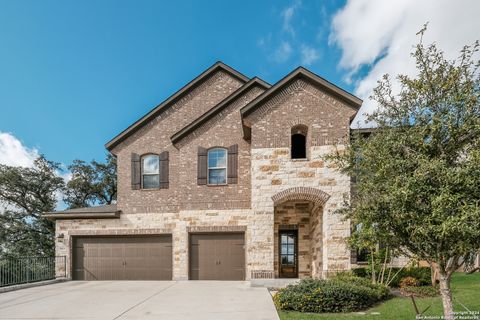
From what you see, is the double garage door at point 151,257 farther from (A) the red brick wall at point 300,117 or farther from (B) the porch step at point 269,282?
(A) the red brick wall at point 300,117

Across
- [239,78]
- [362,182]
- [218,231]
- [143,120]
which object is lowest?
[218,231]

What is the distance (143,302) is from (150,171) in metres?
7.13

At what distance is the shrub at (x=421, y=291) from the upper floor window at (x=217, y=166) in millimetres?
7584

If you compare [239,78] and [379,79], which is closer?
[379,79]

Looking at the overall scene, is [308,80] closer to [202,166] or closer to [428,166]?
[202,166]

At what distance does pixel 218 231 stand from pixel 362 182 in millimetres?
8687

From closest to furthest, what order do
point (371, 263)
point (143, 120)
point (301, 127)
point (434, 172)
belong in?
point (434, 172) → point (371, 263) → point (301, 127) → point (143, 120)

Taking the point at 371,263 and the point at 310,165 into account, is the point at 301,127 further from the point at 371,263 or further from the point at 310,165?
the point at 371,263

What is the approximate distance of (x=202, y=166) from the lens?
13508 millimetres

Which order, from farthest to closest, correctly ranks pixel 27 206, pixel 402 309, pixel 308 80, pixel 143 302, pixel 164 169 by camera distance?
1. pixel 27 206
2. pixel 164 169
3. pixel 308 80
4. pixel 143 302
5. pixel 402 309

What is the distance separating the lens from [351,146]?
5.72 meters

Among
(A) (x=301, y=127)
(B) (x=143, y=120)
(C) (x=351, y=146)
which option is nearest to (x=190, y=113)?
(B) (x=143, y=120)

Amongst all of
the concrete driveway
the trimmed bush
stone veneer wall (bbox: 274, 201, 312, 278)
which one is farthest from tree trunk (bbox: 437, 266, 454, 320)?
stone veneer wall (bbox: 274, 201, 312, 278)

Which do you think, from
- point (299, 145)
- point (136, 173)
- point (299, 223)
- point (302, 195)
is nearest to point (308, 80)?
point (299, 145)
